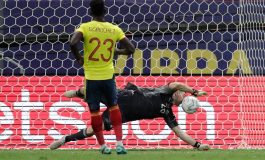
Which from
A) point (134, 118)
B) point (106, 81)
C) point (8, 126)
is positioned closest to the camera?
point (106, 81)

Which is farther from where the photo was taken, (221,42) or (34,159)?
(221,42)

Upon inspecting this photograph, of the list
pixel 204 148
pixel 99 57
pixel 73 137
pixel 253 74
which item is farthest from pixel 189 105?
pixel 253 74

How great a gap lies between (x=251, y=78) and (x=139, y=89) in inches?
76.1

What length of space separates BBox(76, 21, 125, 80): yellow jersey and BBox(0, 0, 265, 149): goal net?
2670 mm

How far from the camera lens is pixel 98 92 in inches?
294

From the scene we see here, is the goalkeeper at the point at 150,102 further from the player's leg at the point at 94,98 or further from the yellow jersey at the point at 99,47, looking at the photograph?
the yellow jersey at the point at 99,47

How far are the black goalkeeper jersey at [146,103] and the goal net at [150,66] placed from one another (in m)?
1.15

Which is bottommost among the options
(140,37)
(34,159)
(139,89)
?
(34,159)

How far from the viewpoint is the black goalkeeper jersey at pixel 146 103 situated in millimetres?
8820

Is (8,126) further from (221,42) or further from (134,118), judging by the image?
(221,42)

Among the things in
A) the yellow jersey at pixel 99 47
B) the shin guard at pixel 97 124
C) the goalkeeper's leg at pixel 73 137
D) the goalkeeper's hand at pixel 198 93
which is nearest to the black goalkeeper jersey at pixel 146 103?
the goalkeeper's hand at pixel 198 93

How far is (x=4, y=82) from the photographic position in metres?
10.3

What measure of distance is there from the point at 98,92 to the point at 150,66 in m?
3.39

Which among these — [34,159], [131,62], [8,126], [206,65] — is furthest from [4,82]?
[34,159]
